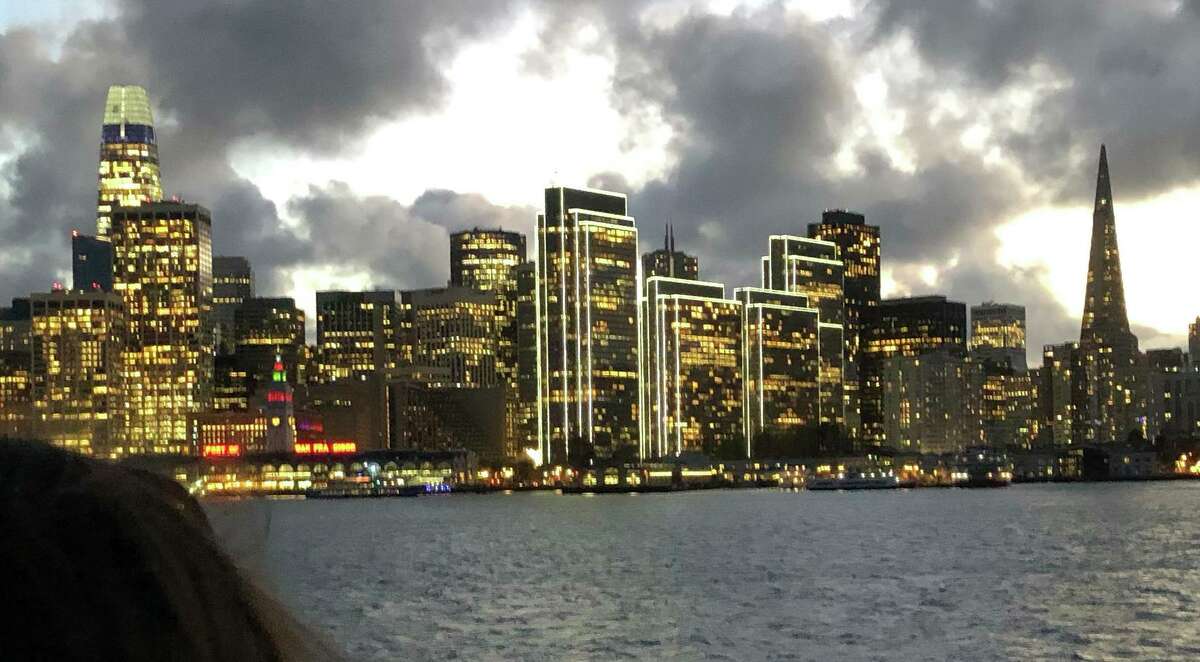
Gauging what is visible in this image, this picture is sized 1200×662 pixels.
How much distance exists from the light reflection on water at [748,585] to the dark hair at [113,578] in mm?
88

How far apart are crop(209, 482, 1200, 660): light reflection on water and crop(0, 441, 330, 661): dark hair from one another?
0.09m

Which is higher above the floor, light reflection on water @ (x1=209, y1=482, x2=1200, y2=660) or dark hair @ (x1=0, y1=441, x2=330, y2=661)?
dark hair @ (x1=0, y1=441, x2=330, y2=661)

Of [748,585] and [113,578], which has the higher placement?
[113,578]

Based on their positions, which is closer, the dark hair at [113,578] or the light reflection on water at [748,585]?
the dark hair at [113,578]

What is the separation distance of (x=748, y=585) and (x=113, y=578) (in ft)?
233

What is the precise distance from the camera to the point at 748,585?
7138 cm

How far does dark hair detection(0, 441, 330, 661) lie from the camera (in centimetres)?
120

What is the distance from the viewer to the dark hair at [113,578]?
120cm

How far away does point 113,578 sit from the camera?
1.26 meters

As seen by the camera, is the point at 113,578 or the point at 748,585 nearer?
the point at 113,578

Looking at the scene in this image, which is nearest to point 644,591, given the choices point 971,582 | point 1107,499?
point 971,582

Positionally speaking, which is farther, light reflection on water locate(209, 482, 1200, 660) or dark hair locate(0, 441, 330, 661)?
light reflection on water locate(209, 482, 1200, 660)

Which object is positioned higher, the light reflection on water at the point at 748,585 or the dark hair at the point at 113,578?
the dark hair at the point at 113,578

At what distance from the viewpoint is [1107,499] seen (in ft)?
578
